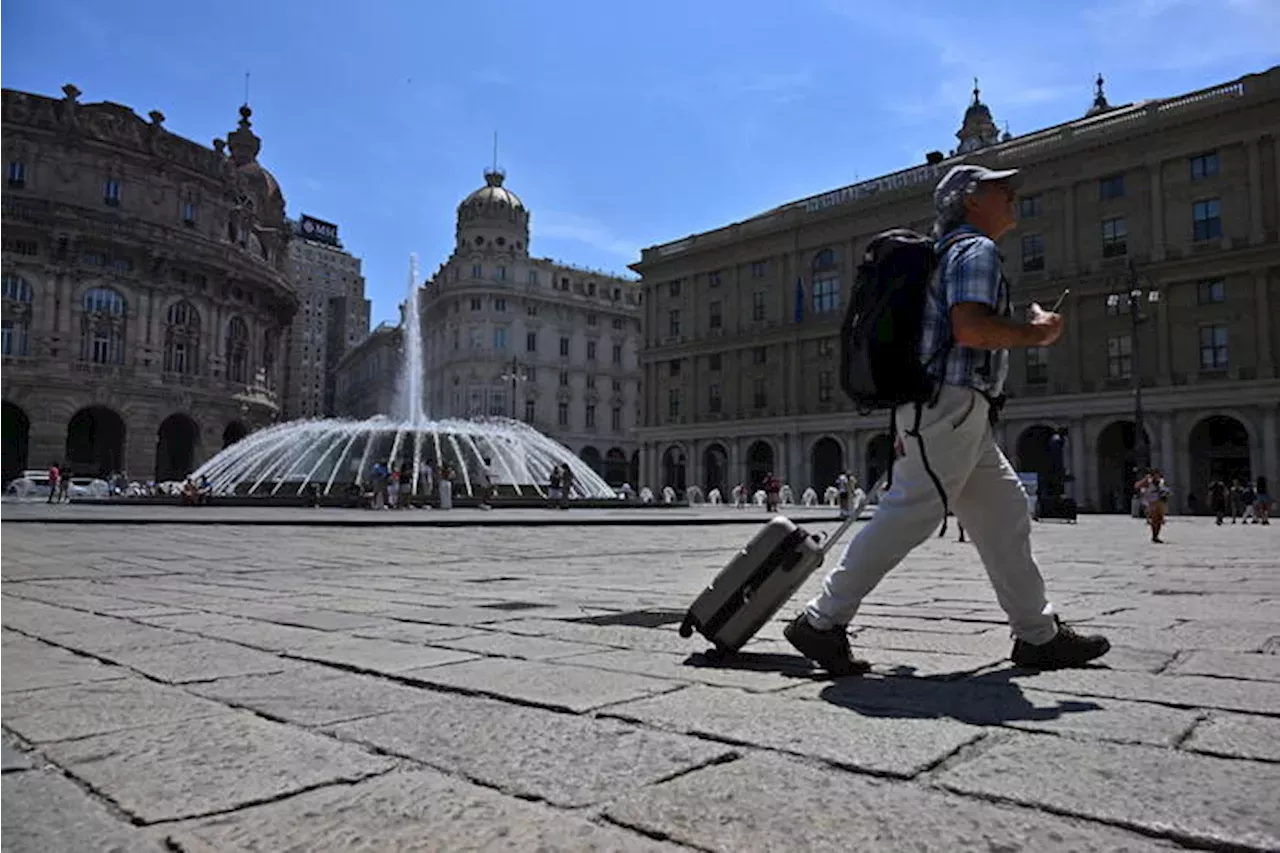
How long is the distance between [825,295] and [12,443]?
44645 millimetres

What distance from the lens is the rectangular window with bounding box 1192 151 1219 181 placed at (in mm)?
35550

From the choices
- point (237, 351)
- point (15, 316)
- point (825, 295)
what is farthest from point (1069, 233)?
point (15, 316)

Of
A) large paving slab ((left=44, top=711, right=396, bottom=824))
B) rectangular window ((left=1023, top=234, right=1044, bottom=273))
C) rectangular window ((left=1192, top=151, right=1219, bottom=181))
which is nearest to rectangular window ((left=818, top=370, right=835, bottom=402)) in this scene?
rectangular window ((left=1023, top=234, right=1044, bottom=273))

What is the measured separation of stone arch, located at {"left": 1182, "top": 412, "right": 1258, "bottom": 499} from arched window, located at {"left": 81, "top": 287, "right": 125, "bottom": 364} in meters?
50.7

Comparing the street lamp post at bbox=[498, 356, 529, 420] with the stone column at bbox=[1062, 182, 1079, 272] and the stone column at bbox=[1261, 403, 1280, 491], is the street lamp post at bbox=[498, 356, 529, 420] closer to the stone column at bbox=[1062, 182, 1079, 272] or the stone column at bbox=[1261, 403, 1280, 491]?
the stone column at bbox=[1062, 182, 1079, 272]

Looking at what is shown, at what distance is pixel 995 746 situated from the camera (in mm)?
2061

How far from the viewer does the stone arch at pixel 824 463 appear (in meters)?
47.4

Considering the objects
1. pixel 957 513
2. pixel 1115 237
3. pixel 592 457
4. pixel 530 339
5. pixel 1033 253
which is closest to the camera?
pixel 957 513

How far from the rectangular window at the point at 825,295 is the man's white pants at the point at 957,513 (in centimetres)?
4534

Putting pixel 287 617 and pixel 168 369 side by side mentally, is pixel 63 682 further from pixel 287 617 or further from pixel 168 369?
pixel 168 369

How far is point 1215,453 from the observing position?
116 ft

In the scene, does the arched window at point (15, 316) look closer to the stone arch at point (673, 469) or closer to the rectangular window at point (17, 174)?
the rectangular window at point (17, 174)

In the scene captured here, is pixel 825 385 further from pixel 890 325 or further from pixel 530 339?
pixel 890 325

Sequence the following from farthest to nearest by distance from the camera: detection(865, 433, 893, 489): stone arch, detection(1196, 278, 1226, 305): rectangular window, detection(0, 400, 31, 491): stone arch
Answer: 1. detection(0, 400, 31, 491): stone arch
2. detection(865, 433, 893, 489): stone arch
3. detection(1196, 278, 1226, 305): rectangular window
